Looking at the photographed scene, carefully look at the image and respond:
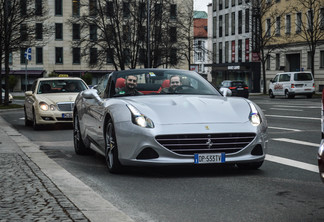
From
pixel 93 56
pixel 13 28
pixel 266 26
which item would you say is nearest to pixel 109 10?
pixel 93 56

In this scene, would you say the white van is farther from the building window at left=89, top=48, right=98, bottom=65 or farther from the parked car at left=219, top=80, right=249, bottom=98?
the building window at left=89, top=48, right=98, bottom=65

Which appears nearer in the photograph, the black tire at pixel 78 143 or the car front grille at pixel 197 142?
the car front grille at pixel 197 142

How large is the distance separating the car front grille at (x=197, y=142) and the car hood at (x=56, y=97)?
1014cm

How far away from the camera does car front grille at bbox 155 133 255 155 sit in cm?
751

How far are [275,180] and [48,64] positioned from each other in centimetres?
8084

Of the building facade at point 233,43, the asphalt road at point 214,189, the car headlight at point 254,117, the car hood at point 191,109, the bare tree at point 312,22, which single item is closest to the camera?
the asphalt road at point 214,189

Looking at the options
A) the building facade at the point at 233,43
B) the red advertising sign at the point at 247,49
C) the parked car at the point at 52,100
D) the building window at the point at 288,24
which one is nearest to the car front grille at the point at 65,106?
the parked car at the point at 52,100

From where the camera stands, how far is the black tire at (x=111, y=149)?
26.1 feet

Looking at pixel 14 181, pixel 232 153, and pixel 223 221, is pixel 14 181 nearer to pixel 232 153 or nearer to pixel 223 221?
pixel 232 153

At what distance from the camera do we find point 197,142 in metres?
7.54

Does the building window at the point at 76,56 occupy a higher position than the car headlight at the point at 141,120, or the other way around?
the building window at the point at 76,56

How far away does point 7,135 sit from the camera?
1444 centimetres

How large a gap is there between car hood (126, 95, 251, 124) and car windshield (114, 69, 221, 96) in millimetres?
488

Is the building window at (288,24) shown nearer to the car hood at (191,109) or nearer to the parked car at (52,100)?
the parked car at (52,100)
